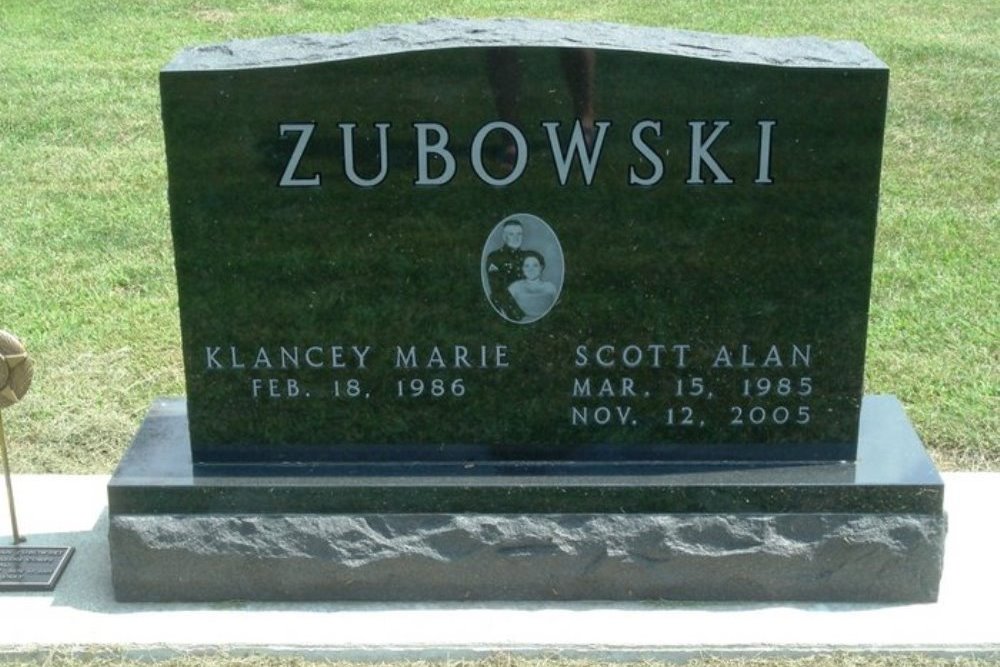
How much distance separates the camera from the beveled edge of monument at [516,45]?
13.3 ft

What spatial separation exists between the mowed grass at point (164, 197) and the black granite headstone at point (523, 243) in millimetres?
1291

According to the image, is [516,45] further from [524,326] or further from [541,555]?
[541,555]

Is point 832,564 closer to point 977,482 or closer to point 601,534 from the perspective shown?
point 601,534

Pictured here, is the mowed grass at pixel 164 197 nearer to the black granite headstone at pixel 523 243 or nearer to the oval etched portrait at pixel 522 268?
the black granite headstone at pixel 523 243

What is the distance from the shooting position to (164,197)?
8352 millimetres

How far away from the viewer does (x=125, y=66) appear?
11.2 m

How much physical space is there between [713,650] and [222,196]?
1.85 meters

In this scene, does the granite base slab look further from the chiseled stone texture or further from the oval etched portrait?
the oval etched portrait

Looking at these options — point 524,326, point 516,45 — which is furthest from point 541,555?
point 516,45

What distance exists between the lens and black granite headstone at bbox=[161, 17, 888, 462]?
406 cm

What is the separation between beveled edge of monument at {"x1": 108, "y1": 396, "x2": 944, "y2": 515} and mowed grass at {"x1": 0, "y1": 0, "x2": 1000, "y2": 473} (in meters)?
1.13

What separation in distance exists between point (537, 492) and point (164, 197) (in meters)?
4.72

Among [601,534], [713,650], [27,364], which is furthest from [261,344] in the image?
[713,650]

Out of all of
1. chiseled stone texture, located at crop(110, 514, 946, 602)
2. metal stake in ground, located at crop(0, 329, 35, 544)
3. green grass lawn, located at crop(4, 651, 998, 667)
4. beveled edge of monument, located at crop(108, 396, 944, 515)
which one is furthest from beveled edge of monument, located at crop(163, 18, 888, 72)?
green grass lawn, located at crop(4, 651, 998, 667)
